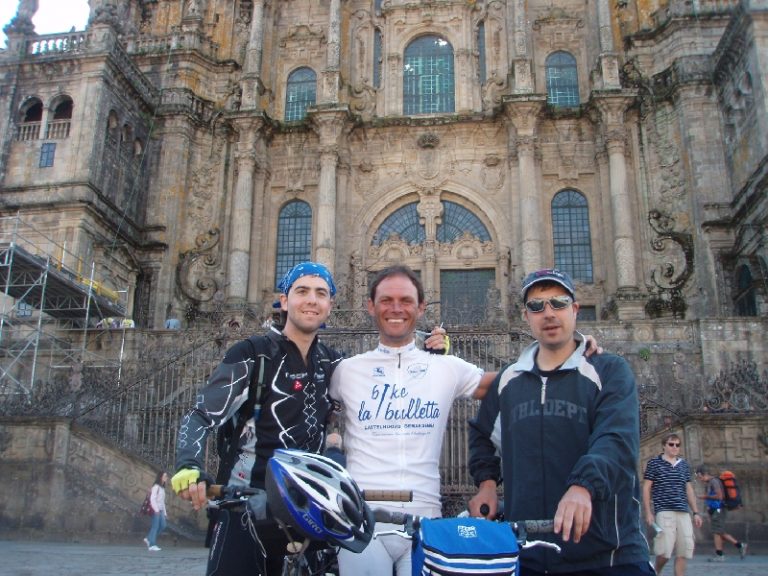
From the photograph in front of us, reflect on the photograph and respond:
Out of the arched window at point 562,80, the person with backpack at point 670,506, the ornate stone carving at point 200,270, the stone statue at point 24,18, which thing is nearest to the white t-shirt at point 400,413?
the person with backpack at point 670,506

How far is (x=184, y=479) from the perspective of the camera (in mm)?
2945

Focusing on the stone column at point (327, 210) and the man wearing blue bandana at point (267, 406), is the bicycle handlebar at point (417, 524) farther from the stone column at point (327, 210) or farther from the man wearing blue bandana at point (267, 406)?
the stone column at point (327, 210)

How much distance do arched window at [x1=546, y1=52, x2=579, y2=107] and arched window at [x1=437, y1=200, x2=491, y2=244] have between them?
16.8 ft

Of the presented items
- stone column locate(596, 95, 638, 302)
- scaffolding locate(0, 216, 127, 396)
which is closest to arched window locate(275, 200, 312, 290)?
scaffolding locate(0, 216, 127, 396)

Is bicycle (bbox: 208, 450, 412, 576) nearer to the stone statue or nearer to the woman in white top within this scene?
the woman in white top

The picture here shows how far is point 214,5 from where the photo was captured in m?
29.2

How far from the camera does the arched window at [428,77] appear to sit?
2748cm

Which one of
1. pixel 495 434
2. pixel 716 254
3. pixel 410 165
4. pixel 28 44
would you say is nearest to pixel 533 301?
pixel 495 434

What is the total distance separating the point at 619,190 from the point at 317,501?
22.9 m

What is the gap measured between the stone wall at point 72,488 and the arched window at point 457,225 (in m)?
15.5

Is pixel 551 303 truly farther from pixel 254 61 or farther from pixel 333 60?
pixel 254 61

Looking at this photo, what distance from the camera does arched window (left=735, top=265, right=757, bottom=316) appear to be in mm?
21297

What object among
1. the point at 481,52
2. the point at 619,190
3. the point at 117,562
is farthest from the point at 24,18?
the point at 117,562

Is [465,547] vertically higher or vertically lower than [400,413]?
lower
